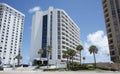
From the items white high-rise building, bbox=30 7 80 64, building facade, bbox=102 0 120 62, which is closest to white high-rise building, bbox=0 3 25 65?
white high-rise building, bbox=30 7 80 64

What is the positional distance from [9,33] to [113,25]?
310ft

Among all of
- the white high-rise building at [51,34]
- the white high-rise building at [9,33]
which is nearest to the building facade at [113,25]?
the white high-rise building at [51,34]

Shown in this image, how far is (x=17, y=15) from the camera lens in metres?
148

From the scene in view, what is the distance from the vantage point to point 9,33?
5231 inches

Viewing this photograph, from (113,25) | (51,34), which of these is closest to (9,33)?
(51,34)

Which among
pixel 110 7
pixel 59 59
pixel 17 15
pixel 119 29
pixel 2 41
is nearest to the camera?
pixel 119 29

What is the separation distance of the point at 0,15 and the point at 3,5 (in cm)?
1080

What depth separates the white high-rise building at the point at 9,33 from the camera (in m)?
123

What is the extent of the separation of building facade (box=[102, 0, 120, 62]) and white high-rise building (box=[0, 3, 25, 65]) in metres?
85.6

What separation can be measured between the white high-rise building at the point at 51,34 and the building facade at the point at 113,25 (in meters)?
36.0

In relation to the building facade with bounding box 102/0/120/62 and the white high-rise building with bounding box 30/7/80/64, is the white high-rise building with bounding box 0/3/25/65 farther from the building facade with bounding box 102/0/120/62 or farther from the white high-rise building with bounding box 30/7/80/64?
the building facade with bounding box 102/0/120/62

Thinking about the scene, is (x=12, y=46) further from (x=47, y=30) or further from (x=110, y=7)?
(x=110, y=7)

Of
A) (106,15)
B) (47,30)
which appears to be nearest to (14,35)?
(47,30)

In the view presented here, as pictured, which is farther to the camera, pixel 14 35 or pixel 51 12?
pixel 14 35
